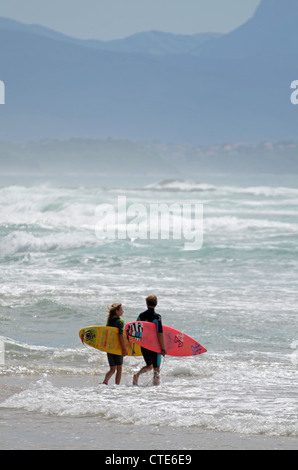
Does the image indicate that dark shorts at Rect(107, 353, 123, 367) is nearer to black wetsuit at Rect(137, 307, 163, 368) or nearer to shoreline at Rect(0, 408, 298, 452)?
black wetsuit at Rect(137, 307, 163, 368)

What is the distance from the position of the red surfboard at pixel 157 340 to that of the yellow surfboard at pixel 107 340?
0.60 ft

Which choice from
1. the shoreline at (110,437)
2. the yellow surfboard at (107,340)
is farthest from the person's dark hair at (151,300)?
the shoreline at (110,437)

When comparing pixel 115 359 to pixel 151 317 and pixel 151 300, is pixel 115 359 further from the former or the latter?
pixel 151 300

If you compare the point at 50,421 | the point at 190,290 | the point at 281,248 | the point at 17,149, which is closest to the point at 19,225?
the point at 281,248

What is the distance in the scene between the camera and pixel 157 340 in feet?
26.5

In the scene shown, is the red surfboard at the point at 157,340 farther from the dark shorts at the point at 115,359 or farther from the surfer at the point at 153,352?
the dark shorts at the point at 115,359

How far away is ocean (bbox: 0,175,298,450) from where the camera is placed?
6.25m

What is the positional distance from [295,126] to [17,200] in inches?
6132
